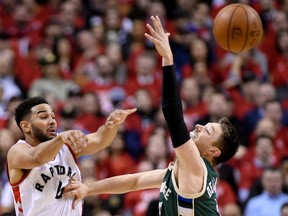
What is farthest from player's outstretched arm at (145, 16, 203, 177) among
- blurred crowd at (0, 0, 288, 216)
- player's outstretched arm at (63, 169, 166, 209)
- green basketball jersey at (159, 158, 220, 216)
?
blurred crowd at (0, 0, 288, 216)

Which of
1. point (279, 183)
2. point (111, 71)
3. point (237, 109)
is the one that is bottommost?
point (279, 183)

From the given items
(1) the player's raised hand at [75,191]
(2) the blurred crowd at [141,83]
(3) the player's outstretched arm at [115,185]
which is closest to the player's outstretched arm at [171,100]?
(3) the player's outstretched arm at [115,185]

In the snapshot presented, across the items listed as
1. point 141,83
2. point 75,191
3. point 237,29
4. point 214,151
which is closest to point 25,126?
point 75,191

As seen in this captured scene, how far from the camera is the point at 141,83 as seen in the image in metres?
11.7

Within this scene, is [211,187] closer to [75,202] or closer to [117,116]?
[117,116]

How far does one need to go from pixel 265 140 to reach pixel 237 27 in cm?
295

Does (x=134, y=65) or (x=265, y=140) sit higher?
(x=134, y=65)

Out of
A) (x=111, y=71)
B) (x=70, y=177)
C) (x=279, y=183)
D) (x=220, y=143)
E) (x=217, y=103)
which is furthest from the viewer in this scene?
(x=111, y=71)

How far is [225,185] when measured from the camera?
944cm

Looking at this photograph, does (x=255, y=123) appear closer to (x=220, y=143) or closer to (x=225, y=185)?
(x=225, y=185)

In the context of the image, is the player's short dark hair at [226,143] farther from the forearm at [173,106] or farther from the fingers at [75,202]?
the fingers at [75,202]

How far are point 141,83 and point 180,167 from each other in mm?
6439

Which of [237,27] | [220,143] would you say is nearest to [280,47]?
[237,27]

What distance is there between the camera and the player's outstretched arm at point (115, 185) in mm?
5918
